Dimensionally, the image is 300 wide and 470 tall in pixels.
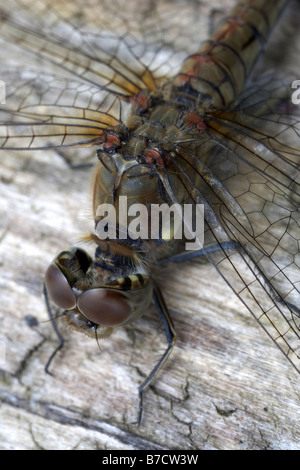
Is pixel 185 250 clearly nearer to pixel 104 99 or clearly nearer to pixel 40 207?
pixel 40 207

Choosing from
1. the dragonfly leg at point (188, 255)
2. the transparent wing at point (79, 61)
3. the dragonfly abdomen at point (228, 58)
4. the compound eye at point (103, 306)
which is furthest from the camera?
the dragonfly abdomen at point (228, 58)

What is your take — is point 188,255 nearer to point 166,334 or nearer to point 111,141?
point 166,334

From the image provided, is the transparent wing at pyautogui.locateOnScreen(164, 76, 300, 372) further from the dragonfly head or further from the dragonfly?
the dragonfly head

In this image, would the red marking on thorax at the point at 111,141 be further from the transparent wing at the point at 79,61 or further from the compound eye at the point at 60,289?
the compound eye at the point at 60,289

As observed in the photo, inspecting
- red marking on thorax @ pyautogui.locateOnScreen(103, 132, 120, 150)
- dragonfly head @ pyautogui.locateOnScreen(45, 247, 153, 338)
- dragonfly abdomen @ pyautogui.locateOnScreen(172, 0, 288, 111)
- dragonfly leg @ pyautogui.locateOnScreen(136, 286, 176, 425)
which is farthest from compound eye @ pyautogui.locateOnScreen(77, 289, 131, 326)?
dragonfly abdomen @ pyautogui.locateOnScreen(172, 0, 288, 111)

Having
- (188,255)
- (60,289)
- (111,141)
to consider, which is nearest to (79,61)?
(111,141)

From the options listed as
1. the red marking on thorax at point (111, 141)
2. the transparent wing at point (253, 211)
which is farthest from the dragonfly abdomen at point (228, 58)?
the red marking on thorax at point (111, 141)
